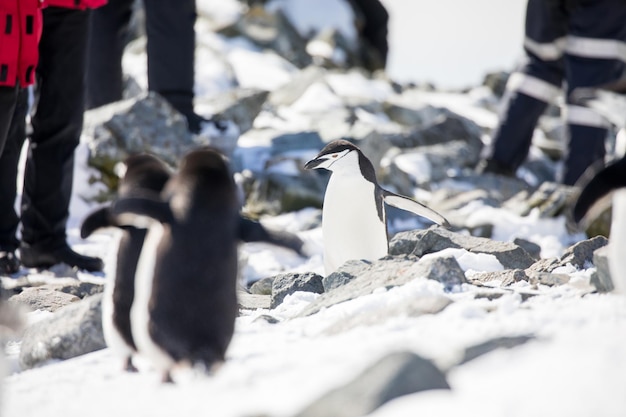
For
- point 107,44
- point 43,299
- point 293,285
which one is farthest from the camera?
point 107,44

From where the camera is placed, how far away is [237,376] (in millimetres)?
2080

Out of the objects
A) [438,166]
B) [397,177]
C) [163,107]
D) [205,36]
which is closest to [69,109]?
[163,107]

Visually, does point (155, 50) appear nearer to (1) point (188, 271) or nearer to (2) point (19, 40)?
(2) point (19, 40)

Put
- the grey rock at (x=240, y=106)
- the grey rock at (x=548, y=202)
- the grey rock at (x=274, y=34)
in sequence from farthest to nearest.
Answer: the grey rock at (x=274, y=34) → the grey rock at (x=240, y=106) → the grey rock at (x=548, y=202)

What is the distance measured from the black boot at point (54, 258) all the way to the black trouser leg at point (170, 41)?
2.24 meters

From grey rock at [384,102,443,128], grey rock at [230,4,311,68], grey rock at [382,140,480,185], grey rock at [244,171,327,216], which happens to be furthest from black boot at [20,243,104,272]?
grey rock at [230,4,311,68]

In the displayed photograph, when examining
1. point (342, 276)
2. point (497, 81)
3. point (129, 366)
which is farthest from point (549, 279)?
point (497, 81)

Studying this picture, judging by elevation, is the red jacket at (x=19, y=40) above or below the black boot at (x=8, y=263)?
above

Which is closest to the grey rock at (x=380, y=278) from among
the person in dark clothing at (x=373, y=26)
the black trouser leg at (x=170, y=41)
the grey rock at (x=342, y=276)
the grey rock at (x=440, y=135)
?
the grey rock at (x=342, y=276)

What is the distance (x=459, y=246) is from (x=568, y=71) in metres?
3.33

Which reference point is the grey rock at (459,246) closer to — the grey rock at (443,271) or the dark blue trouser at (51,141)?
the grey rock at (443,271)

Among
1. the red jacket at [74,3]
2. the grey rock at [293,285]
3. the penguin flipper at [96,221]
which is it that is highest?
the red jacket at [74,3]

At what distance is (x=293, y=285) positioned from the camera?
3.48 m

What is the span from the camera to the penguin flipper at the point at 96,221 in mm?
2258
